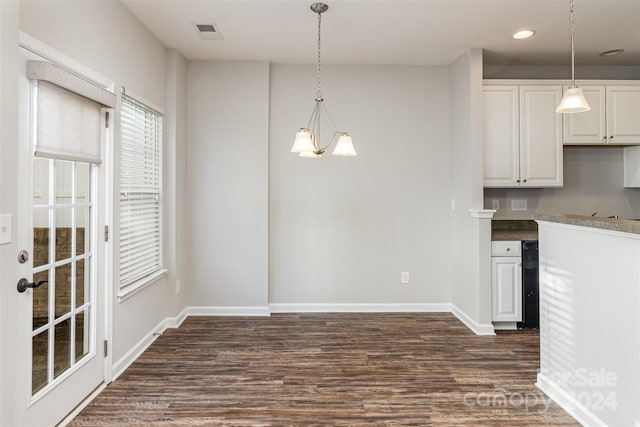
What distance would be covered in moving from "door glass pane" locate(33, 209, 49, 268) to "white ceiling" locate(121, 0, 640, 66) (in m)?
1.78

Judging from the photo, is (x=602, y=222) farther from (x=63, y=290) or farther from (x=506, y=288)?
(x=63, y=290)

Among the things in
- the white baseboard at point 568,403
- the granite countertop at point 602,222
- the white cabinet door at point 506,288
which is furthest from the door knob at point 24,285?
the white cabinet door at point 506,288

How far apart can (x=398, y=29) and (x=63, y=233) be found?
305 cm

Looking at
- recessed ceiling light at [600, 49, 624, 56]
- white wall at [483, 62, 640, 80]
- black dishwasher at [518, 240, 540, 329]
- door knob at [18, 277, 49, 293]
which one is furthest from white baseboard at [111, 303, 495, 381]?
recessed ceiling light at [600, 49, 624, 56]

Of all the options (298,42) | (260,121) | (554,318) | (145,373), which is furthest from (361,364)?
(298,42)

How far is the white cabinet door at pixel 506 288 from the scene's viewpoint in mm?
3736

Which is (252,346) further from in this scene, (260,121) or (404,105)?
(404,105)

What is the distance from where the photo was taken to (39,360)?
2027 mm

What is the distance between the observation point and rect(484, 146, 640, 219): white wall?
166 inches

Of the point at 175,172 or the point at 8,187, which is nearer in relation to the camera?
the point at 8,187

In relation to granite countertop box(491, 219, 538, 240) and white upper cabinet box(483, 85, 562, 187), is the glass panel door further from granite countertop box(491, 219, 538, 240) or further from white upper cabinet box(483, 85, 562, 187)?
granite countertop box(491, 219, 538, 240)

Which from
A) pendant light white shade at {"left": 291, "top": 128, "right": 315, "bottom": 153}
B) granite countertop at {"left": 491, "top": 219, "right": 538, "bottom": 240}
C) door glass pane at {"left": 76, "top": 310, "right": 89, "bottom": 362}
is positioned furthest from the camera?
granite countertop at {"left": 491, "top": 219, "right": 538, "bottom": 240}

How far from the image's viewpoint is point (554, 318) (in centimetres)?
248

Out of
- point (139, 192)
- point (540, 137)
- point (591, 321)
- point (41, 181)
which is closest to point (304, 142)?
point (41, 181)
